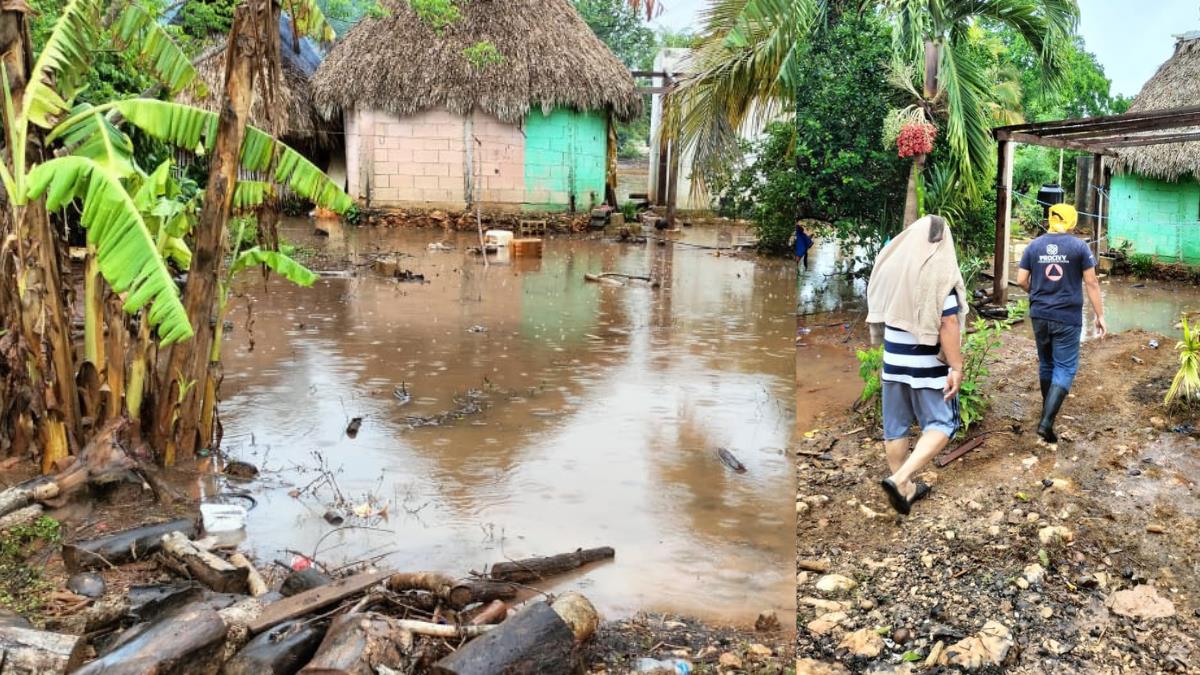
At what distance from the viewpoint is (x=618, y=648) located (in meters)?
Result: 4.24

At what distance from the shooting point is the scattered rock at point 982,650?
3.83m

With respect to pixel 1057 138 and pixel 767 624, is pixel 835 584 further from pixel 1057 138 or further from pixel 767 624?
pixel 1057 138

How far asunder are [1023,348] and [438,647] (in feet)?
19.6

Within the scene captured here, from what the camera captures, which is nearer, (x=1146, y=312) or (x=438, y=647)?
(x=438, y=647)

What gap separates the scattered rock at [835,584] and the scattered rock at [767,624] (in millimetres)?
287

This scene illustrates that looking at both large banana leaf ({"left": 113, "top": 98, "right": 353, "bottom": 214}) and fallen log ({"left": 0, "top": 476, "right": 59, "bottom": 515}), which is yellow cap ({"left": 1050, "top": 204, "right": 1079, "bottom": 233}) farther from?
fallen log ({"left": 0, "top": 476, "right": 59, "bottom": 515})

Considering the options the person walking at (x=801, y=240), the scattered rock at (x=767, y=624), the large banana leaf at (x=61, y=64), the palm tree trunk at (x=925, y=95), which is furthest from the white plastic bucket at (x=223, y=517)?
the person walking at (x=801, y=240)

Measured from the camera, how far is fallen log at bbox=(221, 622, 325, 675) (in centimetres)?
387

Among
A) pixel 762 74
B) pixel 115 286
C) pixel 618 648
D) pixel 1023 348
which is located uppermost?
pixel 762 74

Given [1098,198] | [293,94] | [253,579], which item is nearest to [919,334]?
[253,579]

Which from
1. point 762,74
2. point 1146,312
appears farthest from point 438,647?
point 1146,312

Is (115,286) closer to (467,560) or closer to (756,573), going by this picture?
(467,560)

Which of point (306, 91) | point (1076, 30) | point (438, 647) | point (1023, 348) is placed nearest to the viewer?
point (438, 647)

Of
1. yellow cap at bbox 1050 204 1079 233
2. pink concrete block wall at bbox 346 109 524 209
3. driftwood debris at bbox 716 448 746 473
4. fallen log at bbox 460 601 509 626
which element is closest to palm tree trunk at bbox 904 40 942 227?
yellow cap at bbox 1050 204 1079 233
